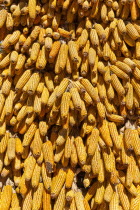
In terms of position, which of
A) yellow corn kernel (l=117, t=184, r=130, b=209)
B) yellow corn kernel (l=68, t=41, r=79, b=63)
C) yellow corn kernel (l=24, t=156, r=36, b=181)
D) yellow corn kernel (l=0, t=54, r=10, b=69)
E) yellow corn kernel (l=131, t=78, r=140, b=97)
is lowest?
yellow corn kernel (l=117, t=184, r=130, b=209)

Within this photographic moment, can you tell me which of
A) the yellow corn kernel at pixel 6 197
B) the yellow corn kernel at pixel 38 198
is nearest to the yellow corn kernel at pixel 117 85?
the yellow corn kernel at pixel 38 198

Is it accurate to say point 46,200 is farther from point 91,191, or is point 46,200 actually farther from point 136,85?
point 136,85

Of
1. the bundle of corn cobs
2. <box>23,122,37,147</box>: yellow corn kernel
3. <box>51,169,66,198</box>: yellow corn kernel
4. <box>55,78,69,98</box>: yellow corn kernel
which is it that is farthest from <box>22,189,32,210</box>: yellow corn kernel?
<box>55,78,69,98</box>: yellow corn kernel

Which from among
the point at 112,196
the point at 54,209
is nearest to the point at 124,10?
the point at 112,196

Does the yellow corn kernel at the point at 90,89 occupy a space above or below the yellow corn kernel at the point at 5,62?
below

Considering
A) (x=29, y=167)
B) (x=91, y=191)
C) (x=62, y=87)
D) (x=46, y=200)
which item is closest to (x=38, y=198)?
(x=46, y=200)

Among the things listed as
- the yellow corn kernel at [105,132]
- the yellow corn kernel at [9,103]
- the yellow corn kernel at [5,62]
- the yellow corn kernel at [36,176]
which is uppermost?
the yellow corn kernel at [5,62]

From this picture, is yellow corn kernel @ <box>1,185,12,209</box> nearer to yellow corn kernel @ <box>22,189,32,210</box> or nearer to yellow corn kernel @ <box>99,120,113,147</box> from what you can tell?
yellow corn kernel @ <box>22,189,32,210</box>

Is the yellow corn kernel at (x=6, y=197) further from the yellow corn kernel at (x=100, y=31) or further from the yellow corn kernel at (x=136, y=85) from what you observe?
the yellow corn kernel at (x=100, y=31)
